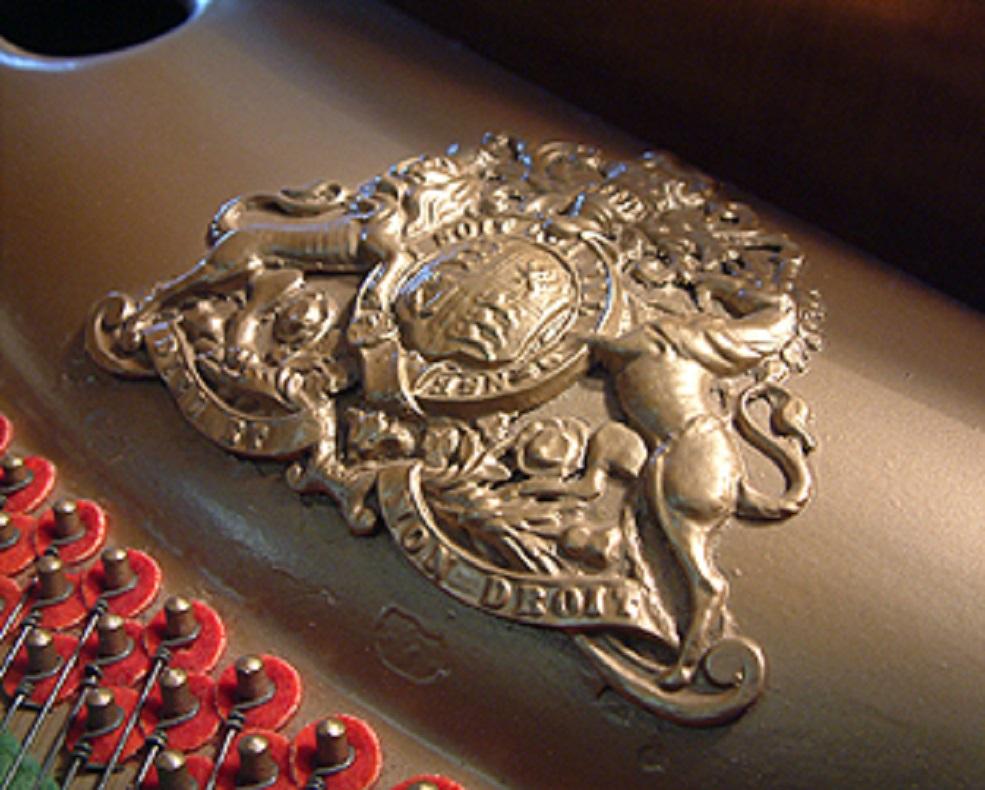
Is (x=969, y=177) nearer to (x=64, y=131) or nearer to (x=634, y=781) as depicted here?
(x=634, y=781)

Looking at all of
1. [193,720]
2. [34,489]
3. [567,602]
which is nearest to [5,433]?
[34,489]

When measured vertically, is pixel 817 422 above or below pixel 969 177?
below

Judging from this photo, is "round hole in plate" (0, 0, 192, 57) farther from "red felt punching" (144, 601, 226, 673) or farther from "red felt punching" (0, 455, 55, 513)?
"red felt punching" (144, 601, 226, 673)

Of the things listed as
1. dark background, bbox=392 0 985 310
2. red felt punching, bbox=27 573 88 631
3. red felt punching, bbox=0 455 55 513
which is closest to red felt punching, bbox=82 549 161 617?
red felt punching, bbox=27 573 88 631

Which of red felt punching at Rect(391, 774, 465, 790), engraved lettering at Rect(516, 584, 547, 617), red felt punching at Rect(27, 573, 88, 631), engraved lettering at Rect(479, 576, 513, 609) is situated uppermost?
engraved lettering at Rect(516, 584, 547, 617)

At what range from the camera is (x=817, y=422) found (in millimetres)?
966

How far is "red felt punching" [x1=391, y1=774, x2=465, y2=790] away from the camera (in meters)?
0.86

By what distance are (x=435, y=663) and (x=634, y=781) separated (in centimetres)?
19

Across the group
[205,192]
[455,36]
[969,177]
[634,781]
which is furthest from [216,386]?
[969,177]

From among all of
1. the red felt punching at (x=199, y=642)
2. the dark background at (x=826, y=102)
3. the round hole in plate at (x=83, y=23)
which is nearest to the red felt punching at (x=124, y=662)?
the red felt punching at (x=199, y=642)

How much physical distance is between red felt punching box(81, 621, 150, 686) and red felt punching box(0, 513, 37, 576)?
12cm

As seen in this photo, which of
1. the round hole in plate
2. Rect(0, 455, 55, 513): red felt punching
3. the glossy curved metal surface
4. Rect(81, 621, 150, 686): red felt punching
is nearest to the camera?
the glossy curved metal surface

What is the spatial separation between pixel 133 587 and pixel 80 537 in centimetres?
9

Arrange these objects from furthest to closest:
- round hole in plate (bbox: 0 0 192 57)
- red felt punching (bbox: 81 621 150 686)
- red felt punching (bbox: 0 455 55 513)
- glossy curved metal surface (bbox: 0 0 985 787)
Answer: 1. round hole in plate (bbox: 0 0 192 57)
2. red felt punching (bbox: 0 455 55 513)
3. red felt punching (bbox: 81 621 150 686)
4. glossy curved metal surface (bbox: 0 0 985 787)
